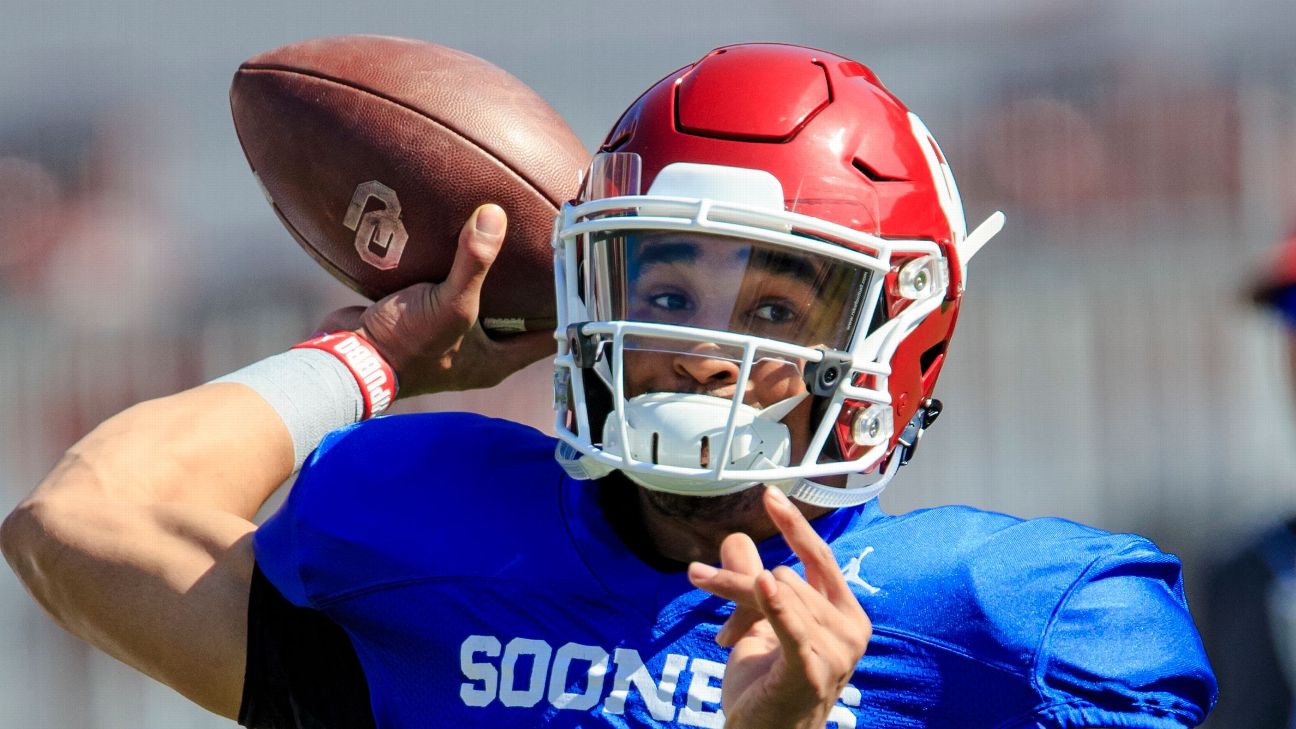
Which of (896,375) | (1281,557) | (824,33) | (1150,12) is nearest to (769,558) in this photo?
(896,375)

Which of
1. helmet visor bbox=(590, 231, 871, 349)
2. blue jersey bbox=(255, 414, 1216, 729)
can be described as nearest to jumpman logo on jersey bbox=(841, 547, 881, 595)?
blue jersey bbox=(255, 414, 1216, 729)

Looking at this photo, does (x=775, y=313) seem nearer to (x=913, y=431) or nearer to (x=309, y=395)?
(x=913, y=431)

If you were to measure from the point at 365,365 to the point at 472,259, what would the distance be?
0.20 meters

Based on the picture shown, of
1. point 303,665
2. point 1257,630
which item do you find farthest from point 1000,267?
point 303,665

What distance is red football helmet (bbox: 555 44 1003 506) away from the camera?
158cm

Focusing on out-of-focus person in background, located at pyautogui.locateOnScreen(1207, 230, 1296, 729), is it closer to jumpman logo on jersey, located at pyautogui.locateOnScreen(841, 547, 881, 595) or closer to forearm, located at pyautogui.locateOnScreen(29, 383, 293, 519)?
jumpman logo on jersey, located at pyautogui.locateOnScreen(841, 547, 881, 595)

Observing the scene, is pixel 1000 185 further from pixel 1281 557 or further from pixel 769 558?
pixel 769 558

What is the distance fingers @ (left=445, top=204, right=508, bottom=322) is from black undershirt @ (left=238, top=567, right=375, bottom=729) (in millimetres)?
421

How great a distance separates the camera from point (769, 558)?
1.71m

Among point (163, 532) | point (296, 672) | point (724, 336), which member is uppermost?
point (724, 336)

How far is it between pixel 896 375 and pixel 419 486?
568 mm

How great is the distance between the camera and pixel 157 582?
1773 millimetres

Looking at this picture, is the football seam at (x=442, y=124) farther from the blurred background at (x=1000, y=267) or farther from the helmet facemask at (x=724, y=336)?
the blurred background at (x=1000, y=267)

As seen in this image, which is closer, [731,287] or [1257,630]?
[731,287]
